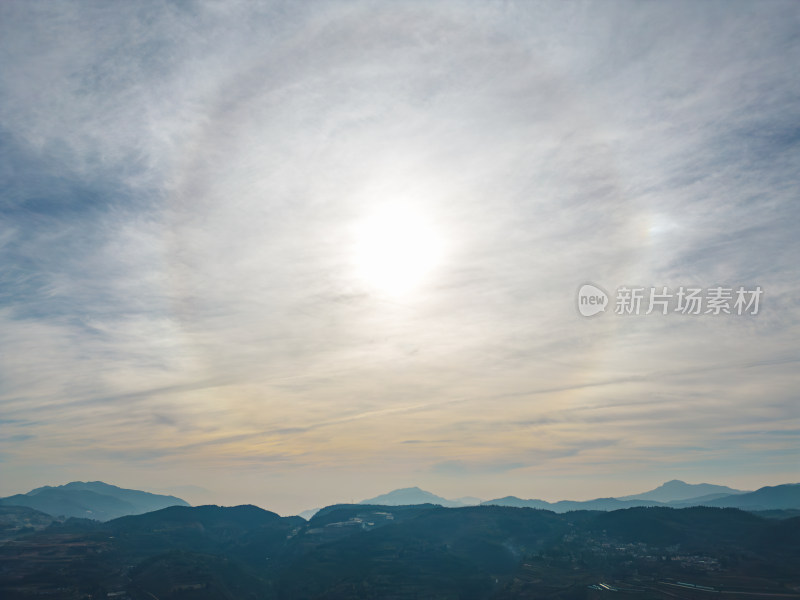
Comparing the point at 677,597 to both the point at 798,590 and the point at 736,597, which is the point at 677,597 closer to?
the point at 736,597

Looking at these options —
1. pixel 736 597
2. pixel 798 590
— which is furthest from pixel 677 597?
pixel 798 590
